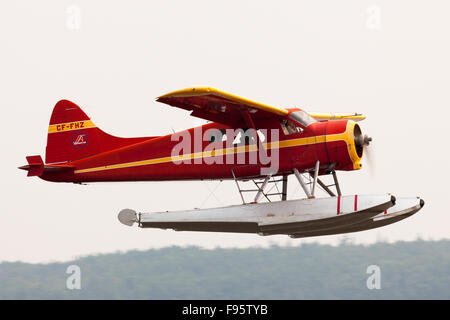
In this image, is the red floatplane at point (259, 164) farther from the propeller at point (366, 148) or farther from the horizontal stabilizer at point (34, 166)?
the horizontal stabilizer at point (34, 166)

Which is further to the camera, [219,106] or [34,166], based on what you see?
[34,166]

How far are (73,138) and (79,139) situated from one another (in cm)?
18

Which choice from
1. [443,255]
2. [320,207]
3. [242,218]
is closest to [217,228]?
[242,218]

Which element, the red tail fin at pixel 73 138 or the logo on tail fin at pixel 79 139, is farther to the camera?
the logo on tail fin at pixel 79 139

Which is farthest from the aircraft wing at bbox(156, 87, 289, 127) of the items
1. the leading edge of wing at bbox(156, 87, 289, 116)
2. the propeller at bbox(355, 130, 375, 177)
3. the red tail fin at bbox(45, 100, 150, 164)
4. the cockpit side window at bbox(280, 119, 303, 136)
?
the red tail fin at bbox(45, 100, 150, 164)

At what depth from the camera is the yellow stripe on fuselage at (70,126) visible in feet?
72.3

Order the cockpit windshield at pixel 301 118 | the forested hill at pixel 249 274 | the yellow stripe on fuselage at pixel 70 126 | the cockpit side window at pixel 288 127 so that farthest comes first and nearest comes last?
1. the forested hill at pixel 249 274
2. the yellow stripe on fuselage at pixel 70 126
3. the cockpit side window at pixel 288 127
4. the cockpit windshield at pixel 301 118

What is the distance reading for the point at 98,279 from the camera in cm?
5238

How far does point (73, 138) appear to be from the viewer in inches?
860

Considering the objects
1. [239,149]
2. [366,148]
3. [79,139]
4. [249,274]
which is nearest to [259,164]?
[239,149]

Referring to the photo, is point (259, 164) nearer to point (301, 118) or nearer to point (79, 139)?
point (301, 118)

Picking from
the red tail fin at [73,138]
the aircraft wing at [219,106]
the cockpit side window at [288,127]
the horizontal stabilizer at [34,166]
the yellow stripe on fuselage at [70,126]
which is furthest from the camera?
the yellow stripe on fuselage at [70,126]

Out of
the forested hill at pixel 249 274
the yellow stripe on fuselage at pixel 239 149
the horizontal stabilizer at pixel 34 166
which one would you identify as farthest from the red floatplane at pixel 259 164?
the forested hill at pixel 249 274

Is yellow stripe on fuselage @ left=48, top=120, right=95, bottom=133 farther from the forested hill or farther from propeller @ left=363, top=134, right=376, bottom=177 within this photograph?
the forested hill
